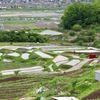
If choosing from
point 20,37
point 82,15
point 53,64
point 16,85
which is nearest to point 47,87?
point 16,85

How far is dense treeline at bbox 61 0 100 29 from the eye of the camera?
65.1 metres

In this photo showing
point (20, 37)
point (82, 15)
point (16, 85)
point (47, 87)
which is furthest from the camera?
point (82, 15)

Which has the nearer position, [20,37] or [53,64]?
[53,64]

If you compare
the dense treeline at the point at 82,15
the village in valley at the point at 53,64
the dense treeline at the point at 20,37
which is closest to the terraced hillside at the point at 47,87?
the village in valley at the point at 53,64

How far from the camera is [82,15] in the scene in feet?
218

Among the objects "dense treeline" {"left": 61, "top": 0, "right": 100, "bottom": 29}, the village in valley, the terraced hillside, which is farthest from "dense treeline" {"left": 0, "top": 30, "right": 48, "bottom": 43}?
the terraced hillside

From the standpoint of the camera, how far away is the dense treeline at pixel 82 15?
65.1 metres

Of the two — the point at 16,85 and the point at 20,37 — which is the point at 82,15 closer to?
the point at 20,37

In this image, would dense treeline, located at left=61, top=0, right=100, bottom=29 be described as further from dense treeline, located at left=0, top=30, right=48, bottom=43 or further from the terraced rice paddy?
the terraced rice paddy

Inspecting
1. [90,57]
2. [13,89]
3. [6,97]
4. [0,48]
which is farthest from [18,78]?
[0,48]

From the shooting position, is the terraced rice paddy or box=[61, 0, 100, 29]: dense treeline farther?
box=[61, 0, 100, 29]: dense treeline

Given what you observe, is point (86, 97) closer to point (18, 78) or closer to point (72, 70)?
point (18, 78)

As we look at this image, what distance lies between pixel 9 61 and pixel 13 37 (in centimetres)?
1540

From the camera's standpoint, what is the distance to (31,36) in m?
54.3
